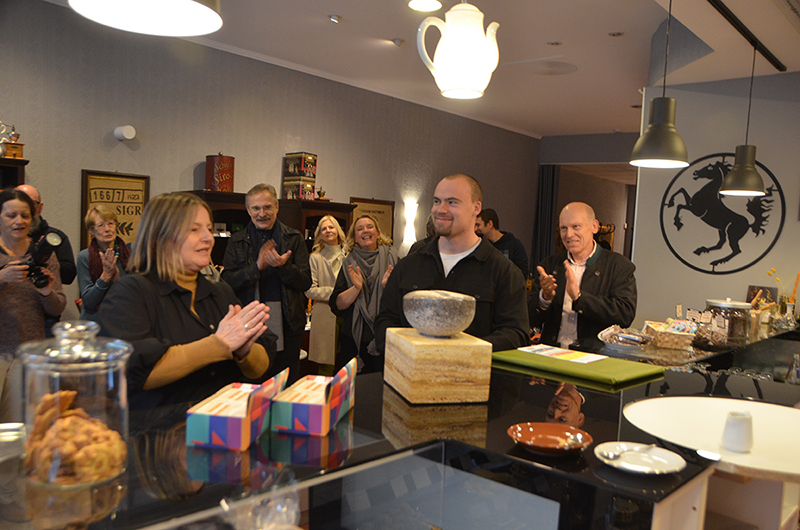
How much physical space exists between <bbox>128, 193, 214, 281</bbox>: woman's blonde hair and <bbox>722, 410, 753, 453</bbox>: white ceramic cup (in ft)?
5.36

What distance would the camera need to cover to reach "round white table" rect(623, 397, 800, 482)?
1482 millimetres

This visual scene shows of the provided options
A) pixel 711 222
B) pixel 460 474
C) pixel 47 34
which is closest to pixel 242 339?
pixel 460 474

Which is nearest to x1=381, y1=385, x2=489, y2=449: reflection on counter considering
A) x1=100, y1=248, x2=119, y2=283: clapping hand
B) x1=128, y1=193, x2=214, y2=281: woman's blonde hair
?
x1=128, y1=193, x2=214, y2=281: woman's blonde hair

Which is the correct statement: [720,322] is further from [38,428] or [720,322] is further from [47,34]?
[47,34]

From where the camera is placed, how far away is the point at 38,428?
93 cm

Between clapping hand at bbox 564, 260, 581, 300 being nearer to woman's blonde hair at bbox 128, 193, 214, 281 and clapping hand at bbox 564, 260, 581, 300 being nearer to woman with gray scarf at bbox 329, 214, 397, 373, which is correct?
woman with gray scarf at bbox 329, 214, 397, 373

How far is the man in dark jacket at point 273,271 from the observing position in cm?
387

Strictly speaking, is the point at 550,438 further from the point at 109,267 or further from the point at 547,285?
the point at 109,267

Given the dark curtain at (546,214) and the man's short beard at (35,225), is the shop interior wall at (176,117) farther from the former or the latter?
the dark curtain at (546,214)

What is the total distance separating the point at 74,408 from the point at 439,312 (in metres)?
0.86

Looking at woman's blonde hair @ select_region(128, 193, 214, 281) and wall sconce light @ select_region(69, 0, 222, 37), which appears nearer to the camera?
wall sconce light @ select_region(69, 0, 222, 37)

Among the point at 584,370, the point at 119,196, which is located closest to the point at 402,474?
the point at 584,370

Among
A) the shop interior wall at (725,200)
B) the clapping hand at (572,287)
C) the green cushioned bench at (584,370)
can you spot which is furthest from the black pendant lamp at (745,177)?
the green cushioned bench at (584,370)

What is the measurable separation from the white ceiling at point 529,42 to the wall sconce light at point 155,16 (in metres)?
3.08
